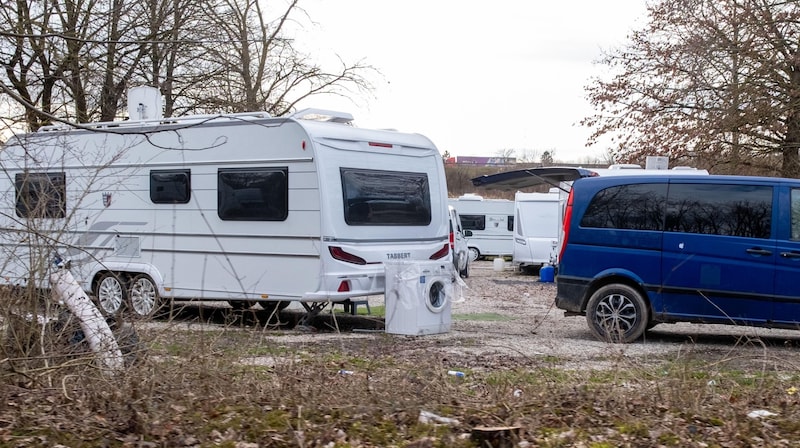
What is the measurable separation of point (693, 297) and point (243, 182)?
5.83 meters

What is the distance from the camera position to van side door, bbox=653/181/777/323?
9.67 metres

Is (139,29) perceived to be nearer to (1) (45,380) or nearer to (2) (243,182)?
(2) (243,182)

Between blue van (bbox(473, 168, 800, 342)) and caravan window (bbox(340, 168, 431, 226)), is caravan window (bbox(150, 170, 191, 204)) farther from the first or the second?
blue van (bbox(473, 168, 800, 342))

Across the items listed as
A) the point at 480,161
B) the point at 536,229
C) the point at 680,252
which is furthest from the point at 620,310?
the point at 480,161

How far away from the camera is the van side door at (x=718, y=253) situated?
967cm

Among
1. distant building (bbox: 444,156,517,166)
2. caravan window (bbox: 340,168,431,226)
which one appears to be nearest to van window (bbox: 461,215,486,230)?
caravan window (bbox: 340,168,431,226)

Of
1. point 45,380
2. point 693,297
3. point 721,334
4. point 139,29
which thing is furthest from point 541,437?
point 139,29

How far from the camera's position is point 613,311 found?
406 inches

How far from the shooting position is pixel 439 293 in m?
11.1

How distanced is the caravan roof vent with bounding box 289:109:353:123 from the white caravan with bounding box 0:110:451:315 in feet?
0.06

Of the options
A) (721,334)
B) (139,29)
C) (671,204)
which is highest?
(139,29)

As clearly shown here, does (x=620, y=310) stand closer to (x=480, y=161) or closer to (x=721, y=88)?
(x=721, y=88)

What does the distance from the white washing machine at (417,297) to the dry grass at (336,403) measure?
433 centimetres

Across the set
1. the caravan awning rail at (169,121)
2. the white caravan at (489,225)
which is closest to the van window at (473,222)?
the white caravan at (489,225)
